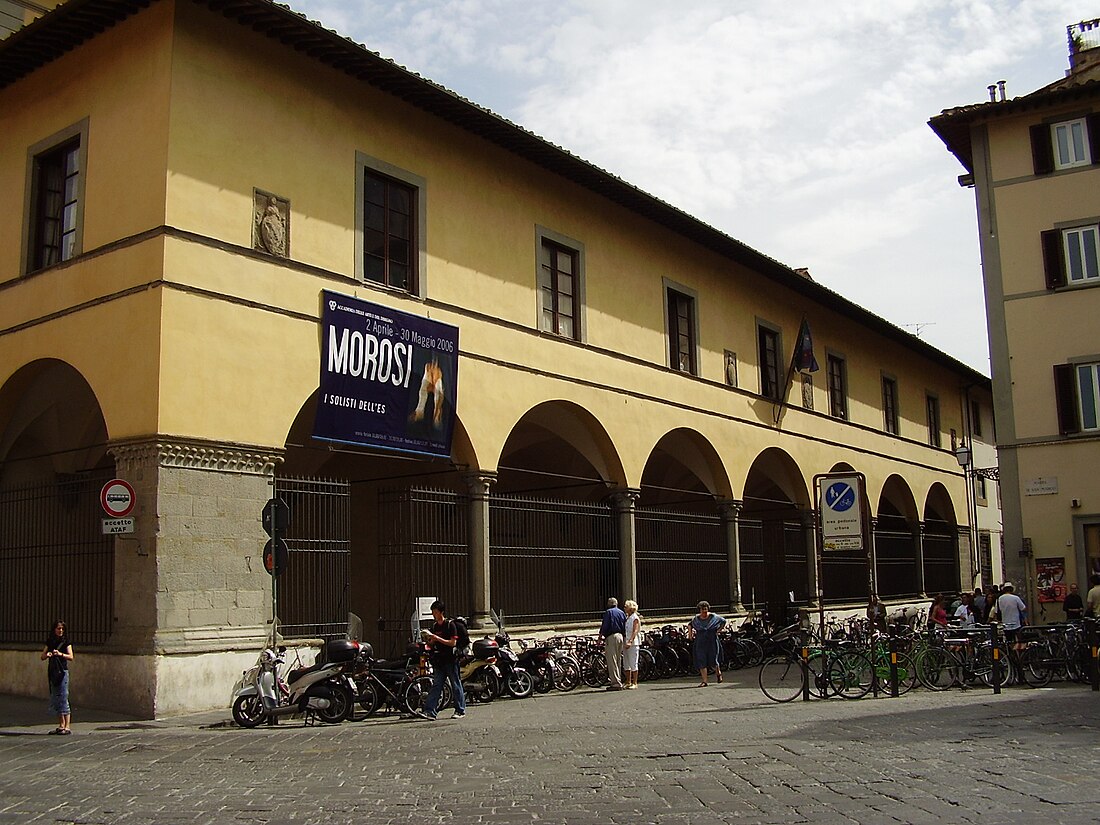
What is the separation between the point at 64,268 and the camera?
14.6 meters

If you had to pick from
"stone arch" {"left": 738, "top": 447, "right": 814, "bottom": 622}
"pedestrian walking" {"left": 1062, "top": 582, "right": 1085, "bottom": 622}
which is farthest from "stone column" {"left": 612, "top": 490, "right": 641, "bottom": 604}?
"pedestrian walking" {"left": 1062, "top": 582, "right": 1085, "bottom": 622}

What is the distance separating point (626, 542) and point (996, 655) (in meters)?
7.00

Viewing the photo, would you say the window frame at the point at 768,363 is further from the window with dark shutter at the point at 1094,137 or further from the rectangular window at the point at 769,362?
the window with dark shutter at the point at 1094,137

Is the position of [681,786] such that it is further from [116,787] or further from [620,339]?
[620,339]

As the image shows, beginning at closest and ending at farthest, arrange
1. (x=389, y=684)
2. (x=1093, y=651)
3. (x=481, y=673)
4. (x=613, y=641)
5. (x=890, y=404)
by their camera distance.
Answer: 1. (x=389, y=684)
2. (x=1093, y=651)
3. (x=481, y=673)
4. (x=613, y=641)
5. (x=890, y=404)

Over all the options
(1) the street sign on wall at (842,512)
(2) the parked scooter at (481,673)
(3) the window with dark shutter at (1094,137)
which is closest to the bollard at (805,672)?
(1) the street sign on wall at (842,512)

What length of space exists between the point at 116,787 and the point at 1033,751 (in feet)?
23.0

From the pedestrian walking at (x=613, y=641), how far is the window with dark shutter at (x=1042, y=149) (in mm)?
13116

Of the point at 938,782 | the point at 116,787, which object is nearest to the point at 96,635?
the point at 116,787

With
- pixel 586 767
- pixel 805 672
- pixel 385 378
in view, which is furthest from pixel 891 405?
pixel 586 767

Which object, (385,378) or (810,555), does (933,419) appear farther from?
(385,378)

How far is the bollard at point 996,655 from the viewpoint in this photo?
14.8 meters

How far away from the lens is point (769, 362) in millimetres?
26516

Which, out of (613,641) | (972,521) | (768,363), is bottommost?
(613,641)
